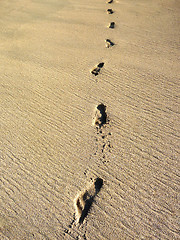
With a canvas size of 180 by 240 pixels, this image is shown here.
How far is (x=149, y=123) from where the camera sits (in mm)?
1968

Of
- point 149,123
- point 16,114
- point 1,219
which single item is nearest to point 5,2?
point 16,114

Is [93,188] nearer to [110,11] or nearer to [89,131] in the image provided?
[89,131]

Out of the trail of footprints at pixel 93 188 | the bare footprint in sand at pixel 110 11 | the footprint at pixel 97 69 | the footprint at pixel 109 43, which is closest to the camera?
the trail of footprints at pixel 93 188

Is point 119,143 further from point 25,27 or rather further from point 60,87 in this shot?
point 25,27

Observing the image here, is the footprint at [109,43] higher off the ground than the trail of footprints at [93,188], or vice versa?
the footprint at [109,43]

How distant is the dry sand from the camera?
1414mm

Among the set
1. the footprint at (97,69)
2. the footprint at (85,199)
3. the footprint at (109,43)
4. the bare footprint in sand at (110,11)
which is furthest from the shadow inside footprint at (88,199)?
the bare footprint in sand at (110,11)

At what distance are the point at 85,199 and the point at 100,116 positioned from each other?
806mm

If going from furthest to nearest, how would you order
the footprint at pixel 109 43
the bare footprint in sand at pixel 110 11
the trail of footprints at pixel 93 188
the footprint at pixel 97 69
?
the bare footprint in sand at pixel 110 11, the footprint at pixel 109 43, the footprint at pixel 97 69, the trail of footprints at pixel 93 188

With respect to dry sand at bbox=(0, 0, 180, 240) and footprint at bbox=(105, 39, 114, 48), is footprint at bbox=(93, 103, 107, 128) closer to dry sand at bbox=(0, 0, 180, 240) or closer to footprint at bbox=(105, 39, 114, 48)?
dry sand at bbox=(0, 0, 180, 240)

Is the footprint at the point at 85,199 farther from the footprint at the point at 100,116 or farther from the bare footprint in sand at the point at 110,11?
the bare footprint in sand at the point at 110,11

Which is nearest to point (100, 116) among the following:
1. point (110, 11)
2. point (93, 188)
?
point (93, 188)

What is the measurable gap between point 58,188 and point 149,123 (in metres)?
0.93

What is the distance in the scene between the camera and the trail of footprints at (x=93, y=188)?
4.50ft
